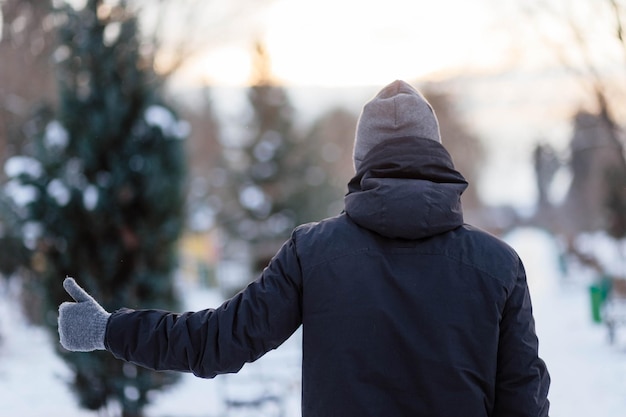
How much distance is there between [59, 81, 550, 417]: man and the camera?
1776mm

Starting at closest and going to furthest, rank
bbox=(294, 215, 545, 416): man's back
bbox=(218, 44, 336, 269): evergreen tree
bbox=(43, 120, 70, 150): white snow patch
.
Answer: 1. bbox=(294, 215, 545, 416): man's back
2. bbox=(43, 120, 70, 150): white snow patch
3. bbox=(218, 44, 336, 269): evergreen tree

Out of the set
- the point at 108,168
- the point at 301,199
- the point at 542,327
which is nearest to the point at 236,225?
the point at 301,199

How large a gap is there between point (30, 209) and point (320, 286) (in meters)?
5.52

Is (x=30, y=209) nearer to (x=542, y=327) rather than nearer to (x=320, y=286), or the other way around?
(x=320, y=286)

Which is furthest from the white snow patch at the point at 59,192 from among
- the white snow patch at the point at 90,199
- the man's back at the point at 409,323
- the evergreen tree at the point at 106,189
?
the man's back at the point at 409,323

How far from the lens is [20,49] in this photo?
16312 millimetres

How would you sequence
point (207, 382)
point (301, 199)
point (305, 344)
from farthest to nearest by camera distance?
point (301, 199) < point (207, 382) < point (305, 344)

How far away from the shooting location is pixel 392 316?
1.78m

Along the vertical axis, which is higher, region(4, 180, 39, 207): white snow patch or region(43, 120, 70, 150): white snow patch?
region(43, 120, 70, 150): white snow patch

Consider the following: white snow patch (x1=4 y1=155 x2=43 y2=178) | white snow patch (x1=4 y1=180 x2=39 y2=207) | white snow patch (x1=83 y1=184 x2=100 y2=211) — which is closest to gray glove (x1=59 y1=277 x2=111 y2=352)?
white snow patch (x1=83 y1=184 x2=100 y2=211)

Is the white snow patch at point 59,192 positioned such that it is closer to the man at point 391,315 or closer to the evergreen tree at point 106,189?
the evergreen tree at point 106,189

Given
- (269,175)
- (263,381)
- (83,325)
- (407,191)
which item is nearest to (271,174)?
(269,175)

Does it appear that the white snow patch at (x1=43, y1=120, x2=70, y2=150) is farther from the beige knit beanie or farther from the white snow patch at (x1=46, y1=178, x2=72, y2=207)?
the beige knit beanie

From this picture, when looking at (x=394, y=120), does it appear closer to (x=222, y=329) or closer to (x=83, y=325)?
(x=222, y=329)
